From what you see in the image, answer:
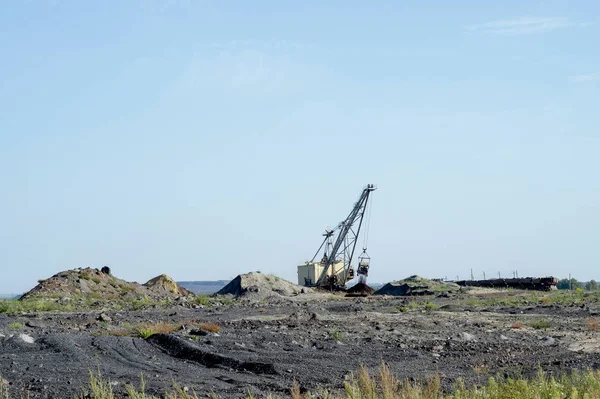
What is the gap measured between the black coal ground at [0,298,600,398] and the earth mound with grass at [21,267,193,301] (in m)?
16.0

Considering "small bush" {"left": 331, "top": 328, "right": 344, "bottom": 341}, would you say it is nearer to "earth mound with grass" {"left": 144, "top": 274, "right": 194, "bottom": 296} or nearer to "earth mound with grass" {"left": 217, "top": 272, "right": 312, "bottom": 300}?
"earth mound with grass" {"left": 217, "top": 272, "right": 312, "bottom": 300}

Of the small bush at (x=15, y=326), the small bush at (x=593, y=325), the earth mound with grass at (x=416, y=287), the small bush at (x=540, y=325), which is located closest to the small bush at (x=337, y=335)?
the small bush at (x=540, y=325)

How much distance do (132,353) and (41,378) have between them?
3.78 metres

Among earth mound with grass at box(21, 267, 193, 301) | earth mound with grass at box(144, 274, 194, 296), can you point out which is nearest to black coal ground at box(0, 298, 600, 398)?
earth mound with grass at box(21, 267, 193, 301)

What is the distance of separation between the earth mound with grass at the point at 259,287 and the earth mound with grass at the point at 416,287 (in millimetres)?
8009

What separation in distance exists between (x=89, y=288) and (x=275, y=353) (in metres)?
29.9

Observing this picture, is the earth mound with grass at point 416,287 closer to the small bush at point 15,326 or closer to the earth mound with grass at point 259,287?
the earth mound with grass at point 259,287

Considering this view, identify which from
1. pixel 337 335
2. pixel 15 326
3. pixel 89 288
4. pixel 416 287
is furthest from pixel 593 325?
pixel 416 287

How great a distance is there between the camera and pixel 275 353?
60.0 ft

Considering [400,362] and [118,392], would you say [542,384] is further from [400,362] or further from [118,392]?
[400,362]

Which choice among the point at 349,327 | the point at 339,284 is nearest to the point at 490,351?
the point at 349,327

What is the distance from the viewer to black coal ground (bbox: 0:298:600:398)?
47.6ft

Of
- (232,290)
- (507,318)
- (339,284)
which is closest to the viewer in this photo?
(507,318)

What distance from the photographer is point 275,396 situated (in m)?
12.9
